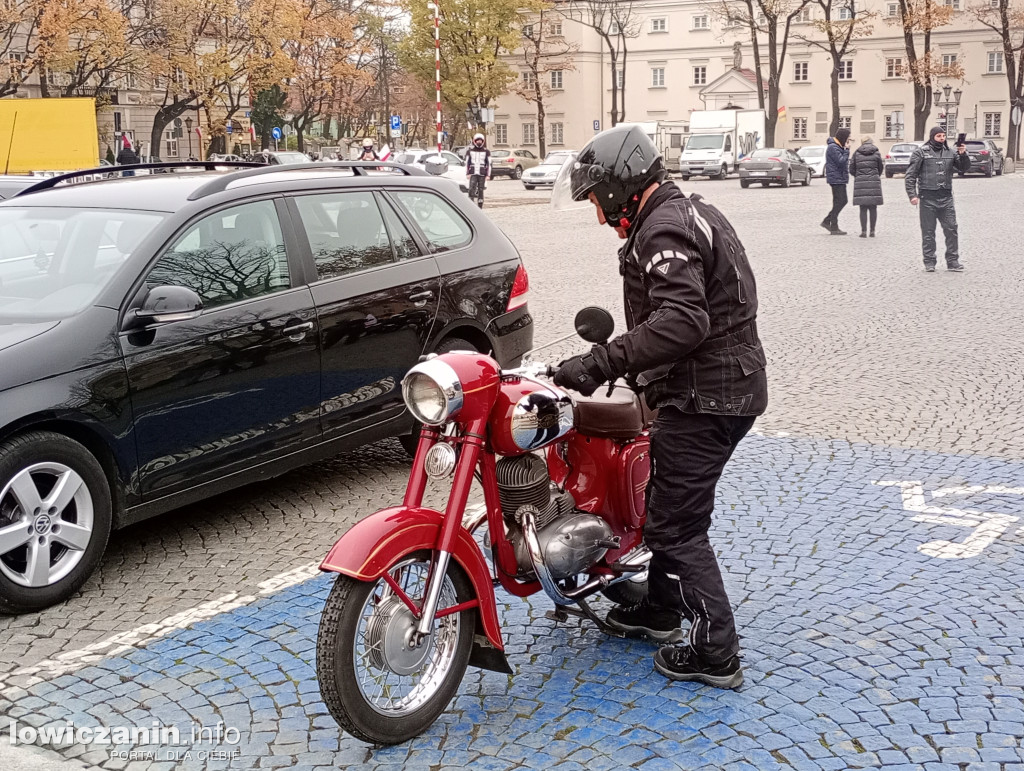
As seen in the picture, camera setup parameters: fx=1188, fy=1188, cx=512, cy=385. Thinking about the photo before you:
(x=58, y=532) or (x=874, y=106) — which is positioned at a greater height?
→ (x=874, y=106)

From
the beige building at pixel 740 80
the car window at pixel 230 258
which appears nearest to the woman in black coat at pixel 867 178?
the car window at pixel 230 258

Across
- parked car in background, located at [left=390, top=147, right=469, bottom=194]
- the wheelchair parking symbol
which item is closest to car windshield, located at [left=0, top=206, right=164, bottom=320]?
the wheelchair parking symbol

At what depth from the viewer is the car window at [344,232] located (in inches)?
230

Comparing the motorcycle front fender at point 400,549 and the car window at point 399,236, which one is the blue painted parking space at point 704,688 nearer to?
the motorcycle front fender at point 400,549

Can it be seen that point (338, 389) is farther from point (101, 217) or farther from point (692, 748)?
point (692, 748)

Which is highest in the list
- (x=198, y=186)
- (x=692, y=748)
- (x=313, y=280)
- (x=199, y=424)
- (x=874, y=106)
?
(x=874, y=106)

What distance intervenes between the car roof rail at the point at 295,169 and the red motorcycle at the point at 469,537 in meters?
2.36

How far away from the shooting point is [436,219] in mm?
6633

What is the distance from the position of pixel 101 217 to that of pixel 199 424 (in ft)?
3.85

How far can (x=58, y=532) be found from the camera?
4.57 m

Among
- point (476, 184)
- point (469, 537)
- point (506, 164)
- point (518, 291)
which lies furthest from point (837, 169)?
point (506, 164)

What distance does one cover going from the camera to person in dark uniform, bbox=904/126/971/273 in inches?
596

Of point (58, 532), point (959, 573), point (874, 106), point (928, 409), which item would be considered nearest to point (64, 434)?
point (58, 532)

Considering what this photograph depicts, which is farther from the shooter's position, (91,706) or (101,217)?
(101,217)
